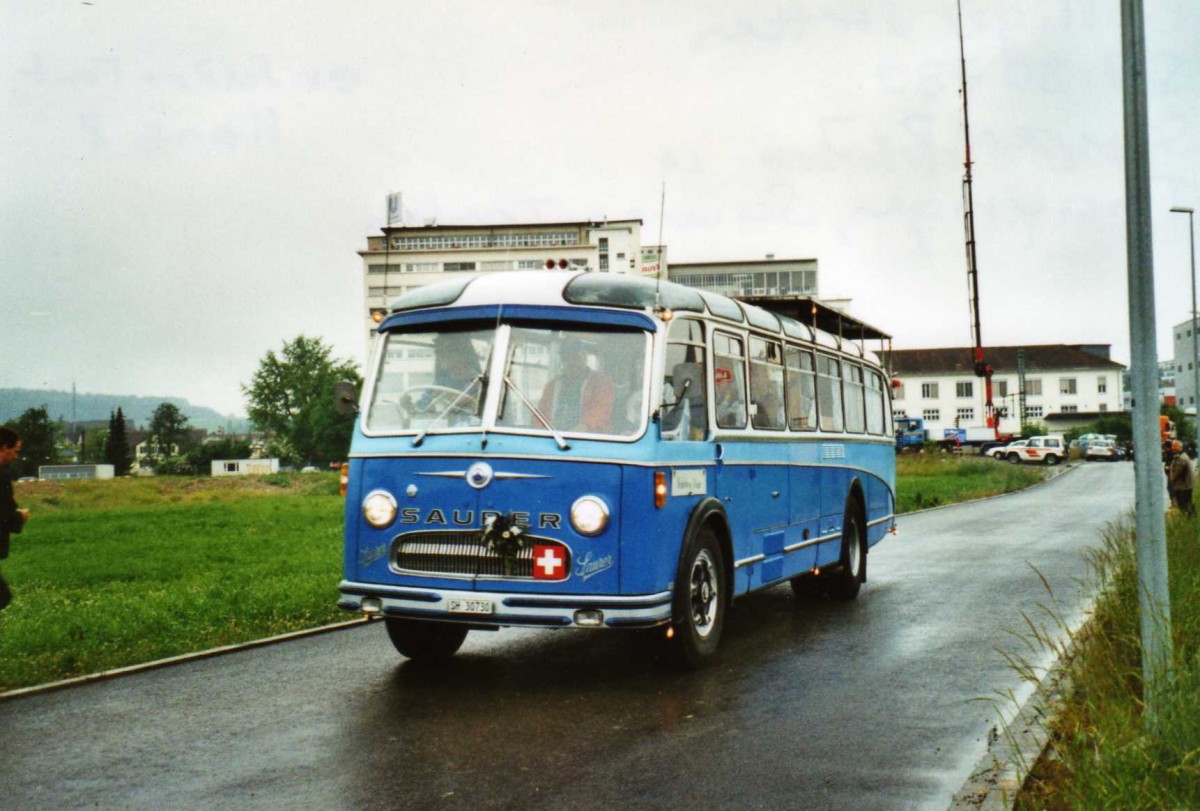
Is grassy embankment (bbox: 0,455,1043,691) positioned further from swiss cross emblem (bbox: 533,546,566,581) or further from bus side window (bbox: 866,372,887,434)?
bus side window (bbox: 866,372,887,434)

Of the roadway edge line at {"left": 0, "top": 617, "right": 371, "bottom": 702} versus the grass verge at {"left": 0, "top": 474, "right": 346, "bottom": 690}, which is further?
the grass verge at {"left": 0, "top": 474, "right": 346, "bottom": 690}

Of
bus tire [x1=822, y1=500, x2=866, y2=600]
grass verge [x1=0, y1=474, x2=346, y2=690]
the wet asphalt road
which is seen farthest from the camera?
bus tire [x1=822, y1=500, x2=866, y2=600]

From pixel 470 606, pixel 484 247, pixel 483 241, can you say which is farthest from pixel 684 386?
pixel 483 241

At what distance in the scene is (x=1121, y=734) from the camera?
5.05 meters

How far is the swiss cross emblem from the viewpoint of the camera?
7.79 m

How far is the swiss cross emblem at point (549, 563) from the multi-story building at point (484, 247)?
104 m

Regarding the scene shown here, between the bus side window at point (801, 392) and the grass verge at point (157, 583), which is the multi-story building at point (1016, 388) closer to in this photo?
the grass verge at point (157, 583)

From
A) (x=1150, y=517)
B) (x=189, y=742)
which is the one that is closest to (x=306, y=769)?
(x=189, y=742)

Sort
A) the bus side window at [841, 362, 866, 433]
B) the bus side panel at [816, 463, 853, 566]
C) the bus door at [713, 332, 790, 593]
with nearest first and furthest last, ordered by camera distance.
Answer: the bus door at [713, 332, 790, 593] < the bus side panel at [816, 463, 853, 566] < the bus side window at [841, 362, 866, 433]

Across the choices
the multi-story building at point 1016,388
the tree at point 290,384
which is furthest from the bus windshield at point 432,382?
the multi-story building at point 1016,388

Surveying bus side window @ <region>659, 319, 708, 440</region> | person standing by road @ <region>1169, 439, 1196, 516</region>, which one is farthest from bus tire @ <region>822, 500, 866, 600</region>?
person standing by road @ <region>1169, 439, 1196, 516</region>

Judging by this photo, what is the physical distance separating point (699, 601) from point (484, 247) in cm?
10842

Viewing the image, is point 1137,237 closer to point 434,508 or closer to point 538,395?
point 538,395

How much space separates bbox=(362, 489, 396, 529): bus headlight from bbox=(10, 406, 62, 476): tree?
350ft
